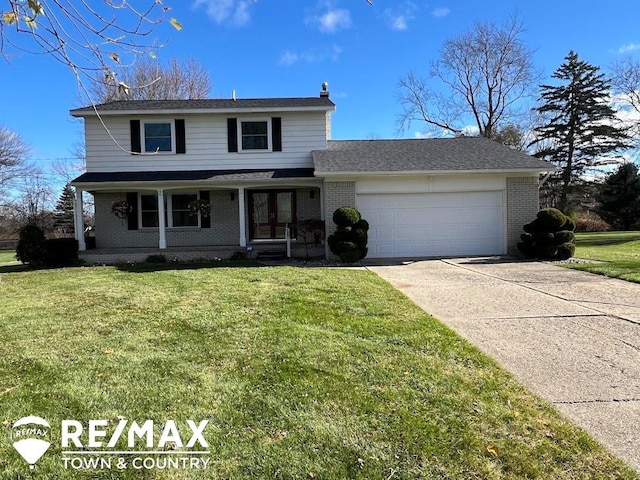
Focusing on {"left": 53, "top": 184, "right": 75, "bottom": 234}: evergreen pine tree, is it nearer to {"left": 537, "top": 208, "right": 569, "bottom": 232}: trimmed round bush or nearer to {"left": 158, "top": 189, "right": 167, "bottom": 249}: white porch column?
{"left": 158, "top": 189, "right": 167, "bottom": 249}: white porch column

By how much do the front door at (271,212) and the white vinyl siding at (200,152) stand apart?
4.21ft

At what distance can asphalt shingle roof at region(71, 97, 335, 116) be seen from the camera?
50.6 feet

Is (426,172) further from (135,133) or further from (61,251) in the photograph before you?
(61,251)

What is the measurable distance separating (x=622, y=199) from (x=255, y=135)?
26875 mm

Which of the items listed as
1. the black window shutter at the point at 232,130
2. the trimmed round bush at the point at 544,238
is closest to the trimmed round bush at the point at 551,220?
the trimmed round bush at the point at 544,238

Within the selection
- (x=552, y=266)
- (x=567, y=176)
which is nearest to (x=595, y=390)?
(x=552, y=266)

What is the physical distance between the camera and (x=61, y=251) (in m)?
14.0

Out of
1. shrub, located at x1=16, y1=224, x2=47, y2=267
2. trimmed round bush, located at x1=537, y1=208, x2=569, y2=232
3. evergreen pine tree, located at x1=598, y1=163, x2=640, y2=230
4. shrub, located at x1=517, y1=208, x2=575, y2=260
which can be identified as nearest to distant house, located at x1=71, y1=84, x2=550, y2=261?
shrub, located at x1=517, y1=208, x2=575, y2=260

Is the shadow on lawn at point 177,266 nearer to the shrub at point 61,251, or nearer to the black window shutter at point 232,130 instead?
the shrub at point 61,251

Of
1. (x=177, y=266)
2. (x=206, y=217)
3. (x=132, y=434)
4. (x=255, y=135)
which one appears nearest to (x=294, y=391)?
(x=132, y=434)

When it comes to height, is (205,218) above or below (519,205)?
below

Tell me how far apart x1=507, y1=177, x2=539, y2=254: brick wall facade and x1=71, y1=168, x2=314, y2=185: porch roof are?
6397 millimetres

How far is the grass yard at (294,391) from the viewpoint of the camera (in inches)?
106

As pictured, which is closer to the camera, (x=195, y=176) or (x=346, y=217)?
(x=346, y=217)
